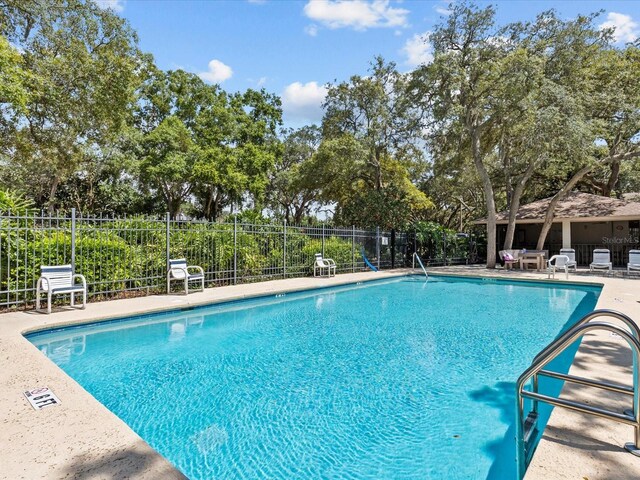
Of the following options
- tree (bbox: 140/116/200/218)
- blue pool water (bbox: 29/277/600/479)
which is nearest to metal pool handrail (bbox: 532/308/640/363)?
blue pool water (bbox: 29/277/600/479)

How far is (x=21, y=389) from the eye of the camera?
3391mm

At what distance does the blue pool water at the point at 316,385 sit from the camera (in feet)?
9.59

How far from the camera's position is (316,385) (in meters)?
4.29

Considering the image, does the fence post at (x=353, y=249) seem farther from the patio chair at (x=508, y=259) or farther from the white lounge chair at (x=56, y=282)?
the white lounge chair at (x=56, y=282)

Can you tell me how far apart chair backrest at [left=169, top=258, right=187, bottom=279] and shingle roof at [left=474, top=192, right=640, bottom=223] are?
57.4 ft

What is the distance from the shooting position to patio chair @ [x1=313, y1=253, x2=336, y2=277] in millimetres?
13656

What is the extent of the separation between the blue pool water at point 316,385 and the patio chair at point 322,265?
5.16 metres

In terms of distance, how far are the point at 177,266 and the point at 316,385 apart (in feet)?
20.4

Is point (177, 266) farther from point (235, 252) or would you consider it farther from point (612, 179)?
point (612, 179)

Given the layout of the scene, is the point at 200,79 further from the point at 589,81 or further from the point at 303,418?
the point at 303,418

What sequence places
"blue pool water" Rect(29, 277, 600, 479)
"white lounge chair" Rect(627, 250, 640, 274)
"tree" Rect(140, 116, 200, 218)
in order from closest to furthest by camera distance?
"blue pool water" Rect(29, 277, 600, 479) < "white lounge chair" Rect(627, 250, 640, 274) < "tree" Rect(140, 116, 200, 218)

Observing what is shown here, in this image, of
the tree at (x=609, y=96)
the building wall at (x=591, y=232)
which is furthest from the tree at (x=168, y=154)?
the building wall at (x=591, y=232)

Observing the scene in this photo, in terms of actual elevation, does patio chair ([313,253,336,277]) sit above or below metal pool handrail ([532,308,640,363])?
below

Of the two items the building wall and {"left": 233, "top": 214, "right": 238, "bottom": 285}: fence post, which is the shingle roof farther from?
{"left": 233, "top": 214, "right": 238, "bottom": 285}: fence post
